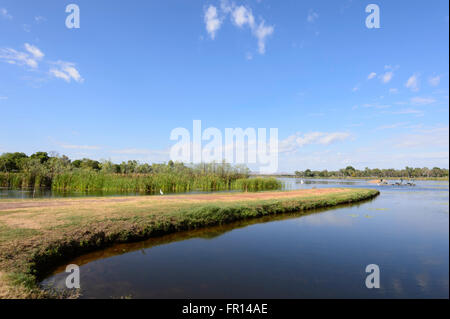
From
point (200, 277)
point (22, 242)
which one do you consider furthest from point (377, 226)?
point (22, 242)

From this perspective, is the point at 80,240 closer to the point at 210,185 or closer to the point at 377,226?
the point at 377,226

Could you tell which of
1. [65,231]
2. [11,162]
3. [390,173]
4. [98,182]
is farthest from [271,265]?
[390,173]

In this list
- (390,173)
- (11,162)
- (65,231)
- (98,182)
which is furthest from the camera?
(390,173)

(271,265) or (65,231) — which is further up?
(65,231)

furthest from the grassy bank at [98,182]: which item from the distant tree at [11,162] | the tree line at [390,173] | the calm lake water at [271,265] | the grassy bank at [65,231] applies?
the tree line at [390,173]

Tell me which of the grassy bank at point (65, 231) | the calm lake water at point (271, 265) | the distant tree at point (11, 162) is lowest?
the calm lake water at point (271, 265)

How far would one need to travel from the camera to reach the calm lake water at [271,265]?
5.15m

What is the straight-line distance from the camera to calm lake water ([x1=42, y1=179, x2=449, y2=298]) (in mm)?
5152

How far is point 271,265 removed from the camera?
6.73 m

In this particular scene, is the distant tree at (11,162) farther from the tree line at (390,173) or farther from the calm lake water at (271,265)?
the tree line at (390,173)

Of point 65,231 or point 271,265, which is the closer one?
point 271,265

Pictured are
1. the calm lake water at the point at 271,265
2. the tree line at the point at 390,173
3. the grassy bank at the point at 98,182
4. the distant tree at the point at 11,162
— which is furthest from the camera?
the tree line at the point at 390,173

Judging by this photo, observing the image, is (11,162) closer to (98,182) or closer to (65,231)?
(98,182)

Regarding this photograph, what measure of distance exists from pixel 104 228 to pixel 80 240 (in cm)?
104
